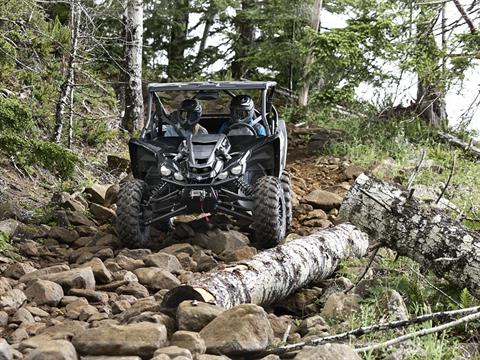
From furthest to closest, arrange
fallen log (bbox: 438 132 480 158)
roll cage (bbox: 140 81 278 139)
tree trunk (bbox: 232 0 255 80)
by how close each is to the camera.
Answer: tree trunk (bbox: 232 0 255 80), fallen log (bbox: 438 132 480 158), roll cage (bbox: 140 81 278 139)

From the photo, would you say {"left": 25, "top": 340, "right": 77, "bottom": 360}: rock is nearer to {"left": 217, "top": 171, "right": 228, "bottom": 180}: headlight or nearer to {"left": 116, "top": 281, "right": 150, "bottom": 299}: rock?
{"left": 116, "top": 281, "right": 150, "bottom": 299}: rock

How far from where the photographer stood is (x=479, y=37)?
23.5ft

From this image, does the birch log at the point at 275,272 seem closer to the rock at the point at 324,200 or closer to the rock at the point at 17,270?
the rock at the point at 17,270

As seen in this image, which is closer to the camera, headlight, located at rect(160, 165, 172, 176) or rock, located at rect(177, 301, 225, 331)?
rock, located at rect(177, 301, 225, 331)

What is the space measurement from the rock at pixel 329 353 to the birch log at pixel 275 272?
3.80 ft

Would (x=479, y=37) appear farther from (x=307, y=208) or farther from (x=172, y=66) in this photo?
(x=172, y=66)

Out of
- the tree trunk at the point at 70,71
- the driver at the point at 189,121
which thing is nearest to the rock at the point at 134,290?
the driver at the point at 189,121

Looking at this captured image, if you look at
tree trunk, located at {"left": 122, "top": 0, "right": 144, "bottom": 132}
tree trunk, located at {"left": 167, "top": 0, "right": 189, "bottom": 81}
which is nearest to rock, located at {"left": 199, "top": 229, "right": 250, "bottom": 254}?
tree trunk, located at {"left": 122, "top": 0, "right": 144, "bottom": 132}

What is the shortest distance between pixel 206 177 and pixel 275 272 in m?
2.10

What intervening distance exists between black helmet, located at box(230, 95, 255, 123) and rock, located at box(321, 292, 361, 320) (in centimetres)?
366

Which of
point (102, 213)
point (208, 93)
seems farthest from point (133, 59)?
point (102, 213)

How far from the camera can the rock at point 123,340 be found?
378cm

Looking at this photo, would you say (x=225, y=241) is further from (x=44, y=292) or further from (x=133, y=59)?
(x=133, y=59)

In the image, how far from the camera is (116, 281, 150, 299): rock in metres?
5.78
